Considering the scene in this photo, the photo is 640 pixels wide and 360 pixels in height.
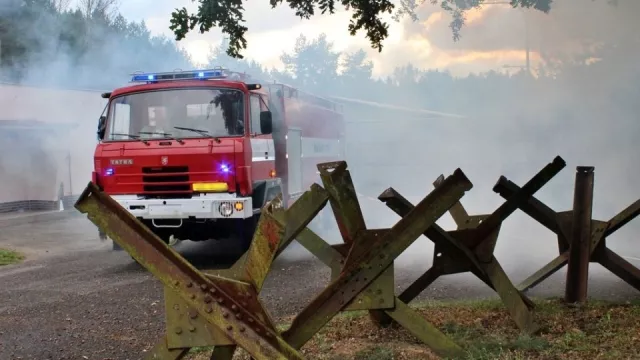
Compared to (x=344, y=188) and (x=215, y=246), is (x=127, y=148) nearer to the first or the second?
(x=215, y=246)

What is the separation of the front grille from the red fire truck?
0.01 metres

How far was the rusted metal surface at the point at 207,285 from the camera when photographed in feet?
9.32

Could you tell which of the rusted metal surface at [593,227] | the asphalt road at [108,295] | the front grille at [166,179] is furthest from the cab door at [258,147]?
the rusted metal surface at [593,227]

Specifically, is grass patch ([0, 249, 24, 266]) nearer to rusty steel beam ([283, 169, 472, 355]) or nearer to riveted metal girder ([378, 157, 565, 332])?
riveted metal girder ([378, 157, 565, 332])

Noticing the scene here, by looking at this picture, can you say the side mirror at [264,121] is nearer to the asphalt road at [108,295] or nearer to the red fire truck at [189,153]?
the red fire truck at [189,153]

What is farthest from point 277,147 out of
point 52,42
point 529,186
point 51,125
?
point 52,42

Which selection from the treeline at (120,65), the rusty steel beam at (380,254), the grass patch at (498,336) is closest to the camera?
the rusty steel beam at (380,254)

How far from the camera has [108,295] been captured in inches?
286

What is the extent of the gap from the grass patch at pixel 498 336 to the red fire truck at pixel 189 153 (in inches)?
141

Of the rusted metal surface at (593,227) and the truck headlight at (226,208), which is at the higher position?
the rusted metal surface at (593,227)

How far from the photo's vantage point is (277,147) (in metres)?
10.0

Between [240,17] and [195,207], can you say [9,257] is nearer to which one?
[195,207]

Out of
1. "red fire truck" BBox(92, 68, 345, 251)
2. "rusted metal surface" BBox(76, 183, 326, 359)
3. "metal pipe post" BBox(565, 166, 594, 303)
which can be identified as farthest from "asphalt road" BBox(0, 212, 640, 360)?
"rusted metal surface" BBox(76, 183, 326, 359)

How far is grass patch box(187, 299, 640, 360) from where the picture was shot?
3.89 meters
